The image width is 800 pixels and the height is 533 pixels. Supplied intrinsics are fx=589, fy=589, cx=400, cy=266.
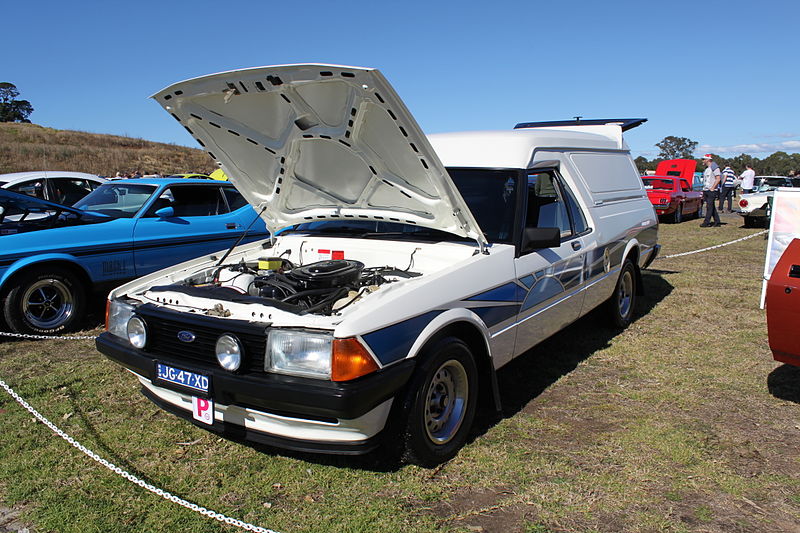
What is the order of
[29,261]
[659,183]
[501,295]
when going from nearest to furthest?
[501,295], [29,261], [659,183]

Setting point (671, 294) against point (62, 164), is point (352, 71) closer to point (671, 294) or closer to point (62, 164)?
point (671, 294)

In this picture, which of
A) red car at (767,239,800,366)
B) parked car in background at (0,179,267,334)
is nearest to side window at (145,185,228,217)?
parked car in background at (0,179,267,334)

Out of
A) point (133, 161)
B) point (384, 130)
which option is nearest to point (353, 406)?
point (384, 130)

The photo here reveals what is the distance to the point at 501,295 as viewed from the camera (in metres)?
3.70

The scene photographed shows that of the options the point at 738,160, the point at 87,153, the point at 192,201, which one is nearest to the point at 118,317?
the point at 192,201

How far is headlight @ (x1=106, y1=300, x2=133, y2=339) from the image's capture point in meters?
3.44

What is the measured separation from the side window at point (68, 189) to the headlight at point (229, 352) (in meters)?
9.08

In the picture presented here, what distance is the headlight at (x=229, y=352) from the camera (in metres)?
2.84

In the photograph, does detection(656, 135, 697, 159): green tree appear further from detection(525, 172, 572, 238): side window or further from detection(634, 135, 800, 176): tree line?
detection(525, 172, 572, 238): side window

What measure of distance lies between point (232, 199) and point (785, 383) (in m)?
6.21

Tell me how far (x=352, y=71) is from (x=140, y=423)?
2.64m

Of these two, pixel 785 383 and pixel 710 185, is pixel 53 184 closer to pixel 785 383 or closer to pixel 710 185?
pixel 785 383

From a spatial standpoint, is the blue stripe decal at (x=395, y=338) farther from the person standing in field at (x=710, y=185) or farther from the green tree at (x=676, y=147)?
the green tree at (x=676, y=147)

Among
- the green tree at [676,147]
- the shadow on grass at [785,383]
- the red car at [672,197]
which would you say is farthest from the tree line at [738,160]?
the shadow on grass at [785,383]
